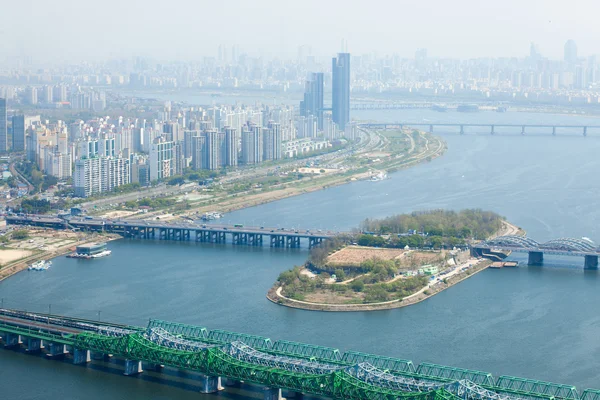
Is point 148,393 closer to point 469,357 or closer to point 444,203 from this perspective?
point 469,357

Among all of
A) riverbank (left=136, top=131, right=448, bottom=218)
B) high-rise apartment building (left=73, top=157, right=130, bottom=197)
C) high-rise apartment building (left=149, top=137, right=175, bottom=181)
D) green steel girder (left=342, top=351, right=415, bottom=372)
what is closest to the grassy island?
green steel girder (left=342, top=351, right=415, bottom=372)

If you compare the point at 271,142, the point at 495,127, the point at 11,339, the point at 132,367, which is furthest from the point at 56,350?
the point at 495,127

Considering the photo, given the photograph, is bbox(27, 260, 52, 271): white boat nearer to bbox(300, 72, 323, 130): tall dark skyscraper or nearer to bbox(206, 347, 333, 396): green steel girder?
bbox(206, 347, 333, 396): green steel girder

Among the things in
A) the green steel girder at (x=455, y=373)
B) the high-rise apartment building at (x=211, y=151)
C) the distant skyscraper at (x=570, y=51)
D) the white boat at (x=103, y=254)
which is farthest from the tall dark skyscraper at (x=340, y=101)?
the distant skyscraper at (x=570, y=51)

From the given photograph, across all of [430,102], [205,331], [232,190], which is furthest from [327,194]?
[430,102]

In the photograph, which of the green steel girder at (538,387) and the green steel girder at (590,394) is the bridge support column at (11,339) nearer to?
the green steel girder at (538,387)

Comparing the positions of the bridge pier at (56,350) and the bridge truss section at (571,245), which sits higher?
the bridge truss section at (571,245)
